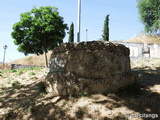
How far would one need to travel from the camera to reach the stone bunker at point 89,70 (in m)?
4.29

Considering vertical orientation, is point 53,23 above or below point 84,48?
above

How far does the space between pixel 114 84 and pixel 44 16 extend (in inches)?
559

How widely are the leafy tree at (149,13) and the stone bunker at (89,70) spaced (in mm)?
12048

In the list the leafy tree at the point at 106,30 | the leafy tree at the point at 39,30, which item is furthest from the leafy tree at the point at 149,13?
the leafy tree at the point at 106,30

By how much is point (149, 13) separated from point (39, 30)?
45.4 ft

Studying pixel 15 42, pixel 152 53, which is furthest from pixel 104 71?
pixel 152 53

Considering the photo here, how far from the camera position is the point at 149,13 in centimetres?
1522

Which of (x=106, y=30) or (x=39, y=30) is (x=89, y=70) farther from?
(x=106, y=30)

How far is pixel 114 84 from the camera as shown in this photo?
172 inches

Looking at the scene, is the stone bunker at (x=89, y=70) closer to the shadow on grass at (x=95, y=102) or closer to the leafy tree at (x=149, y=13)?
the shadow on grass at (x=95, y=102)

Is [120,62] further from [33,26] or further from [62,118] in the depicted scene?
[33,26]

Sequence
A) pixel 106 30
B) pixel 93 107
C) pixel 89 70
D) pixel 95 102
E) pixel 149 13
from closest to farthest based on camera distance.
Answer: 1. pixel 93 107
2. pixel 95 102
3. pixel 89 70
4. pixel 149 13
5. pixel 106 30

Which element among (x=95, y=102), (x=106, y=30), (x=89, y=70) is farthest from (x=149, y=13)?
(x=95, y=102)

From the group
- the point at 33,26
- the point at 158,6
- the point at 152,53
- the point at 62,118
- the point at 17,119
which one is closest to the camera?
the point at 62,118
